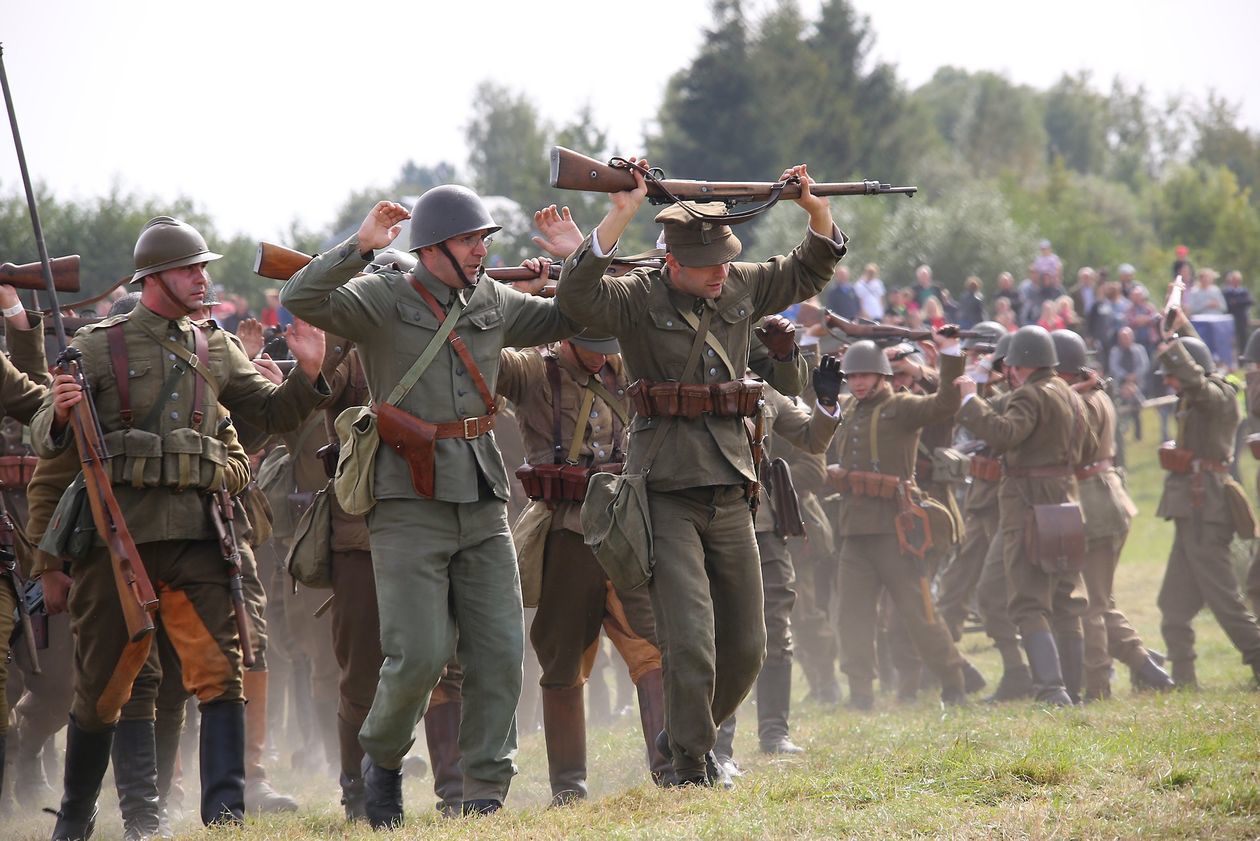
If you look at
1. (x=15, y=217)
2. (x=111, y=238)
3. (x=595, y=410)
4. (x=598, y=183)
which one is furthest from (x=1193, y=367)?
(x=111, y=238)

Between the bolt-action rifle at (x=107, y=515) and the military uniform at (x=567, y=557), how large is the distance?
199 cm

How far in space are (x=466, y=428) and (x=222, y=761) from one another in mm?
1748

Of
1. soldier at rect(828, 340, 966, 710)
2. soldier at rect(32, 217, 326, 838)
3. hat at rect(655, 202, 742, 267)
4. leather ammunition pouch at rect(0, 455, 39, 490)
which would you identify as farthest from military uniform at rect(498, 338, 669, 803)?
soldier at rect(828, 340, 966, 710)

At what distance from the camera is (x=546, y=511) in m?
7.80

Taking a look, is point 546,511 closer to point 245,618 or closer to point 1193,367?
point 245,618

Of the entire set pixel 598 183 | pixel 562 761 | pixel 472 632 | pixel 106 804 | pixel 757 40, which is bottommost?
pixel 106 804

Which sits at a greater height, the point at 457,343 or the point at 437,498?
the point at 457,343

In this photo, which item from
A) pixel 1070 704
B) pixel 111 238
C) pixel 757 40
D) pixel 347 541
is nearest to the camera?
pixel 347 541

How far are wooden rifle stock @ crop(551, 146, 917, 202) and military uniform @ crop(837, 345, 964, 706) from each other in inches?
176

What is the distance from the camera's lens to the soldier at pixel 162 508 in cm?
668

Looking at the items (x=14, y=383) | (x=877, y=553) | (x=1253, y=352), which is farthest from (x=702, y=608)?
(x=1253, y=352)

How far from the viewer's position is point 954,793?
6395mm

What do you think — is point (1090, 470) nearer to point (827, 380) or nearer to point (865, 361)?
point (865, 361)

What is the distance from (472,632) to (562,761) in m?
1.49
